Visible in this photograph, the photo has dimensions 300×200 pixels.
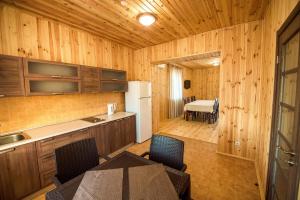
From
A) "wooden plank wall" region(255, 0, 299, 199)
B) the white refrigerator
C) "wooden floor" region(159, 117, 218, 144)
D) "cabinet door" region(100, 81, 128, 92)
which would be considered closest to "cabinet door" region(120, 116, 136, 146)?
the white refrigerator

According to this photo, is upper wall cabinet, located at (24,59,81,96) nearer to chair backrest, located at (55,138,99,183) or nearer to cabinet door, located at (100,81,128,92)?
cabinet door, located at (100,81,128,92)

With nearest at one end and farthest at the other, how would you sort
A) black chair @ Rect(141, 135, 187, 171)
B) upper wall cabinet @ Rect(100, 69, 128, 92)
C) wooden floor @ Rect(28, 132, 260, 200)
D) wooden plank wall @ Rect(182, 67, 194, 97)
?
black chair @ Rect(141, 135, 187, 171) < wooden floor @ Rect(28, 132, 260, 200) < upper wall cabinet @ Rect(100, 69, 128, 92) < wooden plank wall @ Rect(182, 67, 194, 97)

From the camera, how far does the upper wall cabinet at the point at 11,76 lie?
5.92 feet

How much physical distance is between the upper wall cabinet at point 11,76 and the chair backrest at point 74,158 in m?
1.20

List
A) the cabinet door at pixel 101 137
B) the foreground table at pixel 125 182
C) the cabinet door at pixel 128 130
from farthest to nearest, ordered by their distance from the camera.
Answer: the cabinet door at pixel 128 130, the cabinet door at pixel 101 137, the foreground table at pixel 125 182

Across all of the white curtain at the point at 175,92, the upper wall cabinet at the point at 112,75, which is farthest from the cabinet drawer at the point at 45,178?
the white curtain at the point at 175,92

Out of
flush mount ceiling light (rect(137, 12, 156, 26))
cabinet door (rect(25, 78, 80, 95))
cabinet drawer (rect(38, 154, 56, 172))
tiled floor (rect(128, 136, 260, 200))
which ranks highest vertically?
flush mount ceiling light (rect(137, 12, 156, 26))

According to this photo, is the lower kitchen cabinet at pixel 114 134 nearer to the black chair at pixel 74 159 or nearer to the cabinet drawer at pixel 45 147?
the cabinet drawer at pixel 45 147

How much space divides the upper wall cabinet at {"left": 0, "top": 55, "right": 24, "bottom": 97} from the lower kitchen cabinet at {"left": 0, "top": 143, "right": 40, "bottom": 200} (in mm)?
762

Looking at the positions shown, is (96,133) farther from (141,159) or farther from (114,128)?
(141,159)

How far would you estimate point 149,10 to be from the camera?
222 cm

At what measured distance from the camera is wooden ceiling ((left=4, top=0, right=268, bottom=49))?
2.04 meters

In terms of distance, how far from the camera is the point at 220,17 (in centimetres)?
250

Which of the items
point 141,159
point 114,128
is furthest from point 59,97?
point 141,159
